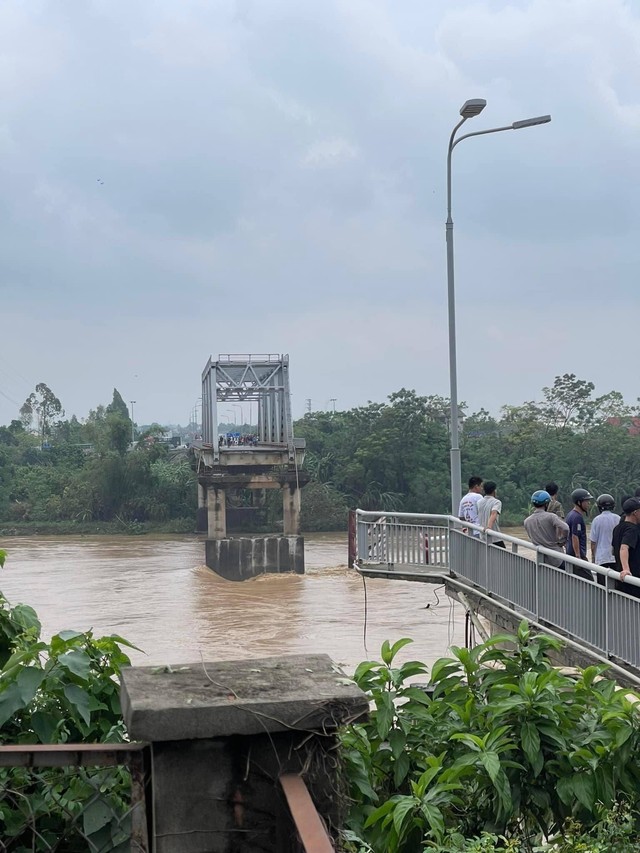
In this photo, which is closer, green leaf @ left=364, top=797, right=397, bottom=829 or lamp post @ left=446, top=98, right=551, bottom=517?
green leaf @ left=364, top=797, right=397, bottom=829

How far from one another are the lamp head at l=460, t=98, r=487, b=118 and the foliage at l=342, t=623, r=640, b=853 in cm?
1469

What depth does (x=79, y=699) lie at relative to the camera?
8.45 ft

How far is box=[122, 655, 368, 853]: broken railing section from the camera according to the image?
6.84 ft

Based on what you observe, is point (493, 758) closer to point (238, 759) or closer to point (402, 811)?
point (402, 811)

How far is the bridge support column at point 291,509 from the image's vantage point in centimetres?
5134

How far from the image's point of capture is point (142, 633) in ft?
92.5

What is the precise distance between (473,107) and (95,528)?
50.5 m

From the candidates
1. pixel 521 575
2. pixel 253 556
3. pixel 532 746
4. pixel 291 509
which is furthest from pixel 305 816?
pixel 291 509

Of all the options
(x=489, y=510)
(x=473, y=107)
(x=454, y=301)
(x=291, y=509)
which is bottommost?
(x=291, y=509)

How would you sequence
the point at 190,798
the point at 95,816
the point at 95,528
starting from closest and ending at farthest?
the point at 190,798, the point at 95,816, the point at 95,528

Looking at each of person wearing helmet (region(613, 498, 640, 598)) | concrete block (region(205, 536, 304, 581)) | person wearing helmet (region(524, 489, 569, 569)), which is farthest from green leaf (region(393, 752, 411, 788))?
concrete block (region(205, 536, 304, 581))

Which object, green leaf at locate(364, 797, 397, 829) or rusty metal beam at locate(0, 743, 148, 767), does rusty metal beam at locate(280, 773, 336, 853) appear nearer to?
rusty metal beam at locate(0, 743, 148, 767)

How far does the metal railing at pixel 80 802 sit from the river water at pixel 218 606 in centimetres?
1484

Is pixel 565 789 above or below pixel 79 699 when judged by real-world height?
below
